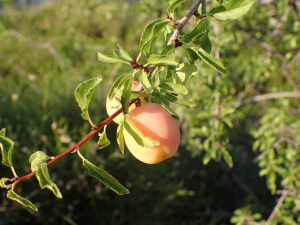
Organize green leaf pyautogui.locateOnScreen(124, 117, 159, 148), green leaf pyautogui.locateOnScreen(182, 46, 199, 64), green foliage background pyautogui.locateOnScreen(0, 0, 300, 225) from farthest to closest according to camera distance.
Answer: green foliage background pyautogui.locateOnScreen(0, 0, 300, 225) < green leaf pyautogui.locateOnScreen(182, 46, 199, 64) < green leaf pyautogui.locateOnScreen(124, 117, 159, 148)

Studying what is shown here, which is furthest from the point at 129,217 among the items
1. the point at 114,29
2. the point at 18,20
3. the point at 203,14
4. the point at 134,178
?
the point at 18,20

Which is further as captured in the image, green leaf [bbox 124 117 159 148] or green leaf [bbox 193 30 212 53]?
green leaf [bbox 193 30 212 53]

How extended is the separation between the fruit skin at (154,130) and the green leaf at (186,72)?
7 centimetres

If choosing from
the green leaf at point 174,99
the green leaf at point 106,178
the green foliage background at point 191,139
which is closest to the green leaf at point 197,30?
the green leaf at point 174,99

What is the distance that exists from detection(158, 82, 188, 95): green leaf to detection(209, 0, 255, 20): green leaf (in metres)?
0.18

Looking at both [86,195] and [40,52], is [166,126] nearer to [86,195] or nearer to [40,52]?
[86,195]

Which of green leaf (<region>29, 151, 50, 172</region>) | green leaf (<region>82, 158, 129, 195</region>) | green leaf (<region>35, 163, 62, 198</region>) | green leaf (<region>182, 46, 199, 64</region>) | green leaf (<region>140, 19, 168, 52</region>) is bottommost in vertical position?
green leaf (<region>82, 158, 129, 195</region>)

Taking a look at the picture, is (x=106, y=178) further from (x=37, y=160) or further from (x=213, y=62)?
(x=213, y=62)

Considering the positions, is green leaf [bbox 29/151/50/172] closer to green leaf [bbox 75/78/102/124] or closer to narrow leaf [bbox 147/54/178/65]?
green leaf [bbox 75/78/102/124]

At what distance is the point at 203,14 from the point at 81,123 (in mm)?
1411

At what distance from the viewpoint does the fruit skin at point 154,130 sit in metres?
0.41

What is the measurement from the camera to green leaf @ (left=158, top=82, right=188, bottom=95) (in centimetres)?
39

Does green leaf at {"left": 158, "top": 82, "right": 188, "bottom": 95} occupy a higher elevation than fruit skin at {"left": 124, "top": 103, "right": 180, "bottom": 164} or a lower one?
higher

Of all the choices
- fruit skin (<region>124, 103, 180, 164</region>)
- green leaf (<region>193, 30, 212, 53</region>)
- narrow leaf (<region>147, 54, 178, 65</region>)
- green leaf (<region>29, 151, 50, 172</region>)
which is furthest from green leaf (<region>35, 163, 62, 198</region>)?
green leaf (<region>193, 30, 212, 53</region>)
